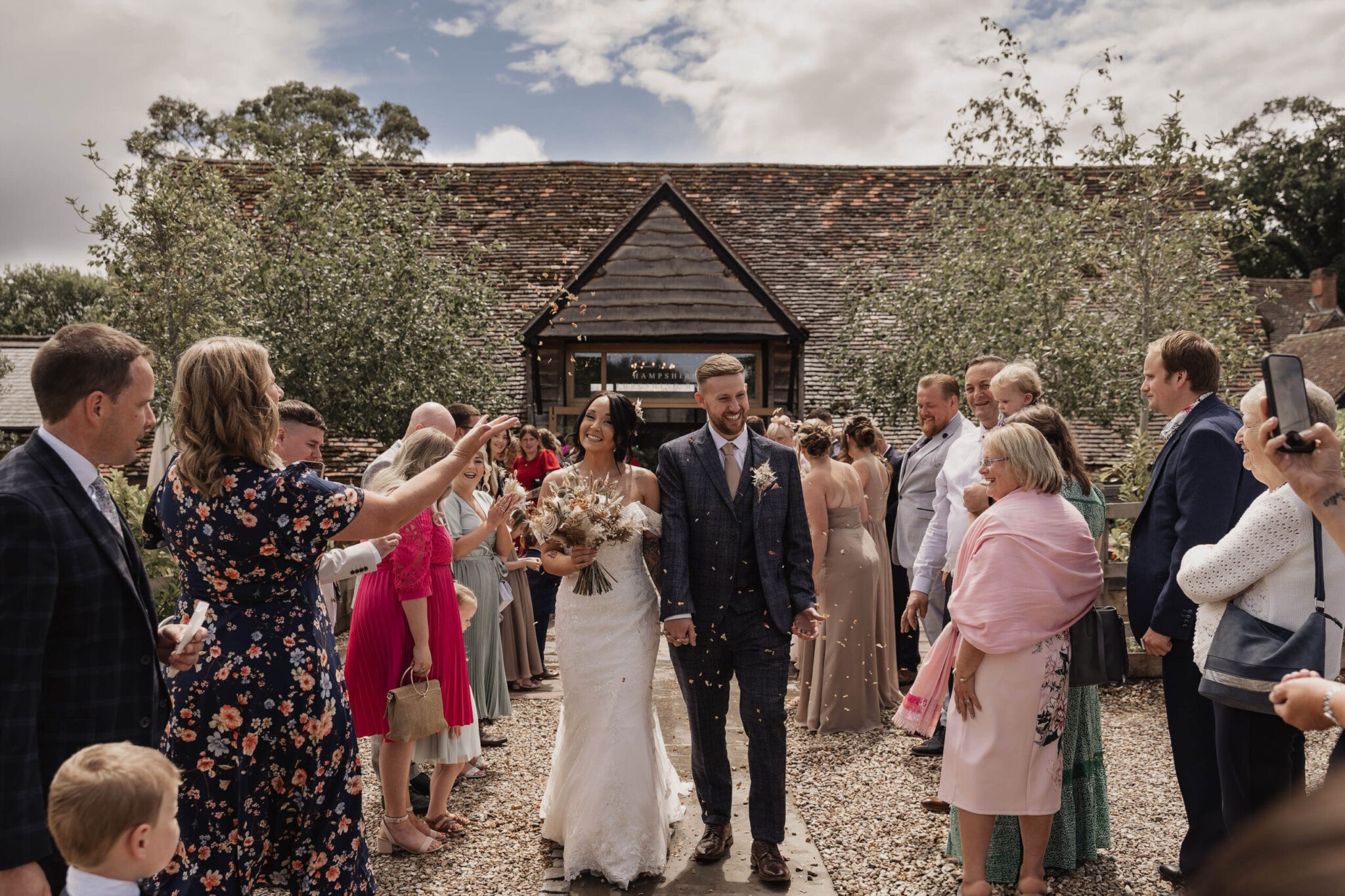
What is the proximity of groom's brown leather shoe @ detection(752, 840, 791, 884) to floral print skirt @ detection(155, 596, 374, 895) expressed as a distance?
213 centimetres

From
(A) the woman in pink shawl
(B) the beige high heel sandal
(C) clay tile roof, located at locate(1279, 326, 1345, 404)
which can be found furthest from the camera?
(C) clay tile roof, located at locate(1279, 326, 1345, 404)

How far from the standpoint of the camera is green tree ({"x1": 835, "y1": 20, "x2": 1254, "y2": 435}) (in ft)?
36.4

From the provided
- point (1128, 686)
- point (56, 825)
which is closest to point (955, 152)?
point (1128, 686)

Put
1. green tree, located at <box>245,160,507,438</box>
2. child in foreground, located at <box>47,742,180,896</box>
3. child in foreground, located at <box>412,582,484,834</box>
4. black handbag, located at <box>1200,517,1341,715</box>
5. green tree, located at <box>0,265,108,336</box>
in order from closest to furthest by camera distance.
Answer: child in foreground, located at <box>47,742,180,896</box> → black handbag, located at <box>1200,517,1341,715</box> → child in foreground, located at <box>412,582,484,834</box> → green tree, located at <box>245,160,507,438</box> → green tree, located at <box>0,265,108,336</box>

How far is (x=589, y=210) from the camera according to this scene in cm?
2172

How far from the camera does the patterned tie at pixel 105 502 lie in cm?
246

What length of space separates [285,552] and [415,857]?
2604mm

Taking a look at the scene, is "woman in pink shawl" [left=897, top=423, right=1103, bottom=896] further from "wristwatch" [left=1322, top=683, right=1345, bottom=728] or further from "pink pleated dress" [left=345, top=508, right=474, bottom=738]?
"pink pleated dress" [left=345, top=508, right=474, bottom=738]

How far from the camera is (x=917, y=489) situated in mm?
6871

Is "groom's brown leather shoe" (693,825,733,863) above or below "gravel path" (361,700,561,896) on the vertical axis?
above

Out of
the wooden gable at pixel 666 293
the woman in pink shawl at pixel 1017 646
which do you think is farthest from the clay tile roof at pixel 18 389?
the woman in pink shawl at pixel 1017 646

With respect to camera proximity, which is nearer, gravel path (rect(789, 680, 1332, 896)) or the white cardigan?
the white cardigan

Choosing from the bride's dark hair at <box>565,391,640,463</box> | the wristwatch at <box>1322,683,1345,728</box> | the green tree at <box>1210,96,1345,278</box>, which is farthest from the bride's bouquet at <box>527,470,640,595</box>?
the green tree at <box>1210,96,1345,278</box>

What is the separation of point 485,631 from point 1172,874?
Result: 4.29 m
